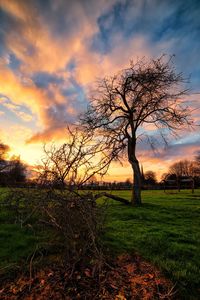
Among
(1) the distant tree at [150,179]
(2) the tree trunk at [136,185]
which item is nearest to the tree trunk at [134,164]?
(2) the tree trunk at [136,185]

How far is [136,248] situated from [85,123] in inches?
488

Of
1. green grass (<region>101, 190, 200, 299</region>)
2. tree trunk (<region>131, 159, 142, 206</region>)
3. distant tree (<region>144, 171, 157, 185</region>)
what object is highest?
distant tree (<region>144, 171, 157, 185</region>)

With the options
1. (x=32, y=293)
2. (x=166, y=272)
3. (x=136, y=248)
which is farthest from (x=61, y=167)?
(x=136, y=248)

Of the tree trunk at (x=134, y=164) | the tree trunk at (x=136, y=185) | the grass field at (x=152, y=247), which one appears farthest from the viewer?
the tree trunk at (x=134, y=164)

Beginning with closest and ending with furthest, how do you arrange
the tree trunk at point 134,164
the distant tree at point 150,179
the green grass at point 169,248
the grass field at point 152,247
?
the green grass at point 169,248, the grass field at point 152,247, the tree trunk at point 134,164, the distant tree at point 150,179

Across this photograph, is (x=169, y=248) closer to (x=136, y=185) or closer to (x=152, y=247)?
(x=152, y=247)

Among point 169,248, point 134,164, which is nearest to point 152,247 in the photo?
point 169,248

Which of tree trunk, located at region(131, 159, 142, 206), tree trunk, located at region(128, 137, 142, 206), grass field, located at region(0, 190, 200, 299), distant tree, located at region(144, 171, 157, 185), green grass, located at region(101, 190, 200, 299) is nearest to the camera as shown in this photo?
green grass, located at region(101, 190, 200, 299)

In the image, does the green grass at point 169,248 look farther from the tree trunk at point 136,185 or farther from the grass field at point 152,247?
→ the tree trunk at point 136,185

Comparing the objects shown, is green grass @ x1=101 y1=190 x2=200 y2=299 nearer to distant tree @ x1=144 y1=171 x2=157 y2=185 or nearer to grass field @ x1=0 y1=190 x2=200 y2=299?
grass field @ x1=0 y1=190 x2=200 y2=299

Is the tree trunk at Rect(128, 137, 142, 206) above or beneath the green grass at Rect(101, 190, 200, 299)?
above

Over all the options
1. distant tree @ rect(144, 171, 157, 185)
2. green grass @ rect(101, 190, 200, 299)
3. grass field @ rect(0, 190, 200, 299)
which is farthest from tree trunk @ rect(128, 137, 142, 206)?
distant tree @ rect(144, 171, 157, 185)

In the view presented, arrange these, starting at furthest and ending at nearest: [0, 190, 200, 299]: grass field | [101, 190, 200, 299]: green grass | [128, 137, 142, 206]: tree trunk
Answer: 1. [128, 137, 142, 206]: tree trunk
2. [0, 190, 200, 299]: grass field
3. [101, 190, 200, 299]: green grass

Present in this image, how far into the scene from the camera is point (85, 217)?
167 inches
